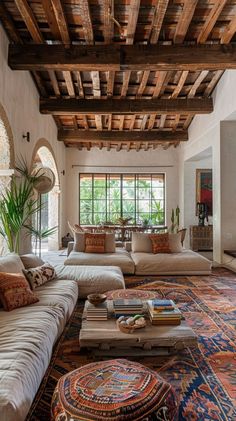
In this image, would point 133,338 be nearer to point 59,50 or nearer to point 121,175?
point 59,50

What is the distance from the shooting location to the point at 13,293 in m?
2.67

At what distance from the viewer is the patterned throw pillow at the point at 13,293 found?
262 cm

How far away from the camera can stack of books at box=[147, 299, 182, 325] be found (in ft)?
8.18

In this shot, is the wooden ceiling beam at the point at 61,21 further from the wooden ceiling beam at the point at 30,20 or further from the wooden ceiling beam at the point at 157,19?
the wooden ceiling beam at the point at 157,19

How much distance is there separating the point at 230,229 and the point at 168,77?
3.28 m

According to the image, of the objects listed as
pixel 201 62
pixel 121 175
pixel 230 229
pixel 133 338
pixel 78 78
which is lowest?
pixel 133 338

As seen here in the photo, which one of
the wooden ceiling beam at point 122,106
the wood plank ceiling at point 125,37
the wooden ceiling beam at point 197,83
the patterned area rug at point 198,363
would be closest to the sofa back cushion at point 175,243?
the patterned area rug at point 198,363

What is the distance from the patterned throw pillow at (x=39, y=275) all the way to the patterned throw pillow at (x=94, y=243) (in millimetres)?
2100

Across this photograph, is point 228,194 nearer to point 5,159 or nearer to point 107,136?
point 107,136

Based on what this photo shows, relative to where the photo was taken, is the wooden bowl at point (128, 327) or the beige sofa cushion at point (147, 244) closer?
the wooden bowl at point (128, 327)

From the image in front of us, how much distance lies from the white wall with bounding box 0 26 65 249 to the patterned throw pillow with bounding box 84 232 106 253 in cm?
189

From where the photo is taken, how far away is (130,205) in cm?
1052

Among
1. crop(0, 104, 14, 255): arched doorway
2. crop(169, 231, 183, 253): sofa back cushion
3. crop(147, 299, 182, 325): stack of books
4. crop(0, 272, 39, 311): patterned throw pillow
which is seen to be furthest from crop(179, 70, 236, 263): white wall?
crop(0, 272, 39, 311): patterned throw pillow

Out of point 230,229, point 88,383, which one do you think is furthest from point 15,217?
point 230,229
